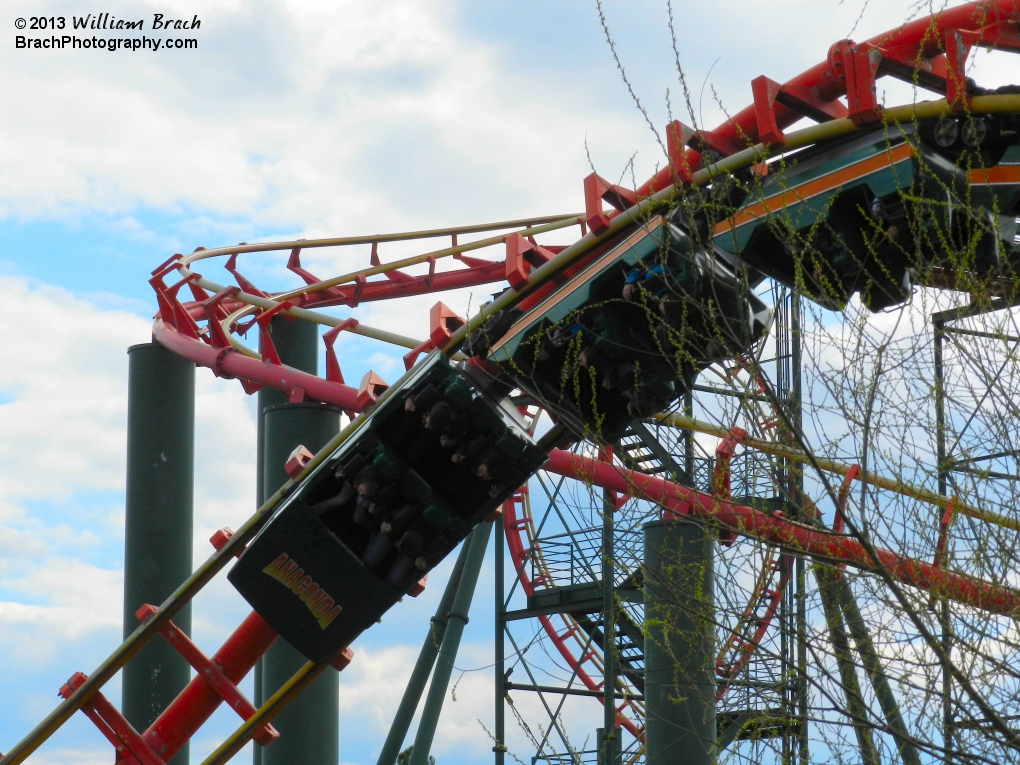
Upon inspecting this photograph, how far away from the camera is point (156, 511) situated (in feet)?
30.2

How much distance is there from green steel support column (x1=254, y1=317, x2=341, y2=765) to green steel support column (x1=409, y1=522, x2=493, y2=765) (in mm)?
1652

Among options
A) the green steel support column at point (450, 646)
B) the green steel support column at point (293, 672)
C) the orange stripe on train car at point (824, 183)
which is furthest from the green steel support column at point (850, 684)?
the green steel support column at point (450, 646)

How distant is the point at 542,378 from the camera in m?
5.83

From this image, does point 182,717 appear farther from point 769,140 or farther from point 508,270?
point 769,140

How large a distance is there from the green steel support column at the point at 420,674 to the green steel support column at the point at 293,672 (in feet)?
5.33

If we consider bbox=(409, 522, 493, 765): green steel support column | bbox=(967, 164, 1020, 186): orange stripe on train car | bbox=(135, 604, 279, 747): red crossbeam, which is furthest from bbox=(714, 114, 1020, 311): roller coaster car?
bbox=(409, 522, 493, 765): green steel support column

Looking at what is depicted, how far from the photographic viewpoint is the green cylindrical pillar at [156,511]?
8.69 metres

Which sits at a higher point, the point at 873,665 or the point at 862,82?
the point at 862,82

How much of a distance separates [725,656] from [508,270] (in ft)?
6.00

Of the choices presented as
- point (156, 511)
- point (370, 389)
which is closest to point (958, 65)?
point (370, 389)

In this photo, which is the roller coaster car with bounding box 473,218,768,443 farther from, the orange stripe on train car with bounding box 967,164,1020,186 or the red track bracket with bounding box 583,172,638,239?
the orange stripe on train car with bounding box 967,164,1020,186

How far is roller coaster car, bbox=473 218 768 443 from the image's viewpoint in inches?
201

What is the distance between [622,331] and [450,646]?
5.10 m

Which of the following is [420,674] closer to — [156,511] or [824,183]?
[156,511]
